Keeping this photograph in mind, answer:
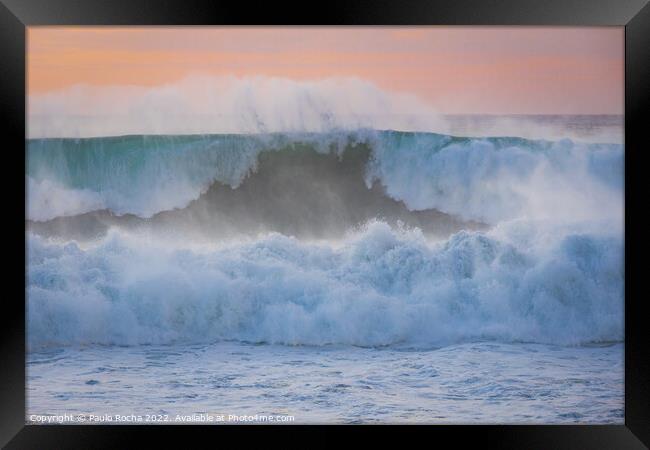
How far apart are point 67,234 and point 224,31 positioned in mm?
1289

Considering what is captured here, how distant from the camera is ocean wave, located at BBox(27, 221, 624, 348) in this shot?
360 cm

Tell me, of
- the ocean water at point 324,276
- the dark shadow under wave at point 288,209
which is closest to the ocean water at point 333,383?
the ocean water at point 324,276

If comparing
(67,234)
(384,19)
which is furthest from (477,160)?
(67,234)

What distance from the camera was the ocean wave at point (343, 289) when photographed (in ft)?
11.8

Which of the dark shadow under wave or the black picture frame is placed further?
the dark shadow under wave

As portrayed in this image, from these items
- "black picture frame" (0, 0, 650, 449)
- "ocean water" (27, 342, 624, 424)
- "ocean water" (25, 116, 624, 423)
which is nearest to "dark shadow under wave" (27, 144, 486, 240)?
"ocean water" (25, 116, 624, 423)

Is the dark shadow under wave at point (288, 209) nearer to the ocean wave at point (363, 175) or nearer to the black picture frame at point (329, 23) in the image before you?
the ocean wave at point (363, 175)

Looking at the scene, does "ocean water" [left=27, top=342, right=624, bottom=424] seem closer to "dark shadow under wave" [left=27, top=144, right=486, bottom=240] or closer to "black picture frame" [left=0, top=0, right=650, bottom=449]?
"black picture frame" [left=0, top=0, right=650, bottom=449]

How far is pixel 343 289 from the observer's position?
3650mm

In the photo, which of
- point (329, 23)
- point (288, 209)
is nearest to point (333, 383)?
point (288, 209)

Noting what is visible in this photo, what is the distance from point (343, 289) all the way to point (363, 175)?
1.93ft

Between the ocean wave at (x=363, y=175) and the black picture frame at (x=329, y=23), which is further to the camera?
the ocean wave at (x=363, y=175)

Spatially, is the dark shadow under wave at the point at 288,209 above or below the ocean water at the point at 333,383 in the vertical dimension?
above

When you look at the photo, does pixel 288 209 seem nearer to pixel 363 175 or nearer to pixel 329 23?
pixel 363 175
